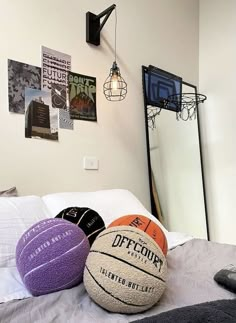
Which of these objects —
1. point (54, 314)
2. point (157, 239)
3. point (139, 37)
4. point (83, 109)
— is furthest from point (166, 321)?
point (139, 37)

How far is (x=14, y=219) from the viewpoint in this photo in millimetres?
1238

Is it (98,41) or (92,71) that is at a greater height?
(98,41)

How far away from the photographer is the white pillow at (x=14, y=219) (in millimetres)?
1117

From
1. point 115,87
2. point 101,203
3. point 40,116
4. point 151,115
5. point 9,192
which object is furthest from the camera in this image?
point 151,115

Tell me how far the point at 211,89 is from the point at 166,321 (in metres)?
2.54

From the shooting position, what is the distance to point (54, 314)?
2.48 feet

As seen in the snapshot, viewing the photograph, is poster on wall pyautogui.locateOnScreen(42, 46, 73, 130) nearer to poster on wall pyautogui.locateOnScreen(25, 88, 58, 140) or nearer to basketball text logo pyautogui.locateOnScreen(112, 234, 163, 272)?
poster on wall pyautogui.locateOnScreen(25, 88, 58, 140)

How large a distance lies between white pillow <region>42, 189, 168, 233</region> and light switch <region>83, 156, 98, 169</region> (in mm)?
290

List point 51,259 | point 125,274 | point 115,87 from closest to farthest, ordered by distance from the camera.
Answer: point 125,274 → point 51,259 → point 115,87

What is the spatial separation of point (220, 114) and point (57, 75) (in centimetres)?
161

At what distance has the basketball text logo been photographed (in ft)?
2.71

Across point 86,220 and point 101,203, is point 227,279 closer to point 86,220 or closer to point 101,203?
point 86,220

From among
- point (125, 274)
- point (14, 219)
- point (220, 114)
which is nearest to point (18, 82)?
point (14, 219)

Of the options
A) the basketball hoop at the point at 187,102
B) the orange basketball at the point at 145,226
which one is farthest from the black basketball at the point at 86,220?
the basketball hoop at the point at 187,102
